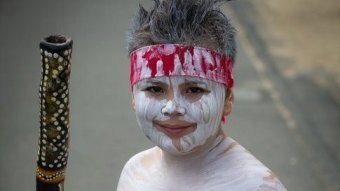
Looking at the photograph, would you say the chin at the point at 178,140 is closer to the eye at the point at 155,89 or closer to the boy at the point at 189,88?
the boy at the point at 189,88

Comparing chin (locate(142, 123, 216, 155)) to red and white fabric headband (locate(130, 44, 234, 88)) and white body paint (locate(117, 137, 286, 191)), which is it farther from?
red and white fabric headband (locate(130, 44, 234, 88))

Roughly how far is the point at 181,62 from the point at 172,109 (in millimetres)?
198

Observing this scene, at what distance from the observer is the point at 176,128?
3.56 m

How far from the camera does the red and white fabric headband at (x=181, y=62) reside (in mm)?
3520

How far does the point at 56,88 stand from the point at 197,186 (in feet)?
2.38

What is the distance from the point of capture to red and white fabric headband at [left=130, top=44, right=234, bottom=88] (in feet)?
11.5

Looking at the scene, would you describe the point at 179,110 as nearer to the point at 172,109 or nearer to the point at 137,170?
the point at 172,109

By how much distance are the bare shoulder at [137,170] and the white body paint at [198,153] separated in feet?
0.13

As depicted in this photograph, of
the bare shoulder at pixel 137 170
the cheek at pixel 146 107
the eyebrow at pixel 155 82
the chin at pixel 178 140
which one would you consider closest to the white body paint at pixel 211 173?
the bare shoulder at pixel 137 170

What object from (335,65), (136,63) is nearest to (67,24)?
(335,65)

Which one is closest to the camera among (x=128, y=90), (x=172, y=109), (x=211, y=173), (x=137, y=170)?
(x=172, y=109)

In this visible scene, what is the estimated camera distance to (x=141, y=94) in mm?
3609

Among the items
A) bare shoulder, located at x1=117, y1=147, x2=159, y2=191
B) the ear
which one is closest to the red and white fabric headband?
the ear

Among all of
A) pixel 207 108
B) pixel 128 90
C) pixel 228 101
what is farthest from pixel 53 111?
pixel 128 90
